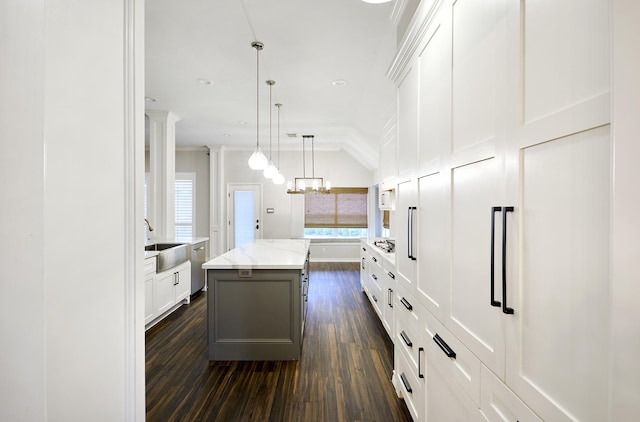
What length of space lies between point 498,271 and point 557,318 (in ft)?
0.73

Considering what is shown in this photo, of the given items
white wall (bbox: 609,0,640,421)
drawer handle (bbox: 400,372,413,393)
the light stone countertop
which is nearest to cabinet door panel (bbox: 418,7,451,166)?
white wall (bbox: 609,0,640,421)

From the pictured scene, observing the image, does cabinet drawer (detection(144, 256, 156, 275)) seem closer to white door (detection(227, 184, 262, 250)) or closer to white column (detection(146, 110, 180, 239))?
white column (detection(146, 110, 180, 239))

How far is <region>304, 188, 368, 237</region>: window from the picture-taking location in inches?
306

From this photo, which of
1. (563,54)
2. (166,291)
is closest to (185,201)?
(166,291)

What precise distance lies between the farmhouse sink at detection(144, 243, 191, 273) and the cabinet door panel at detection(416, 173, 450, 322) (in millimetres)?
3125

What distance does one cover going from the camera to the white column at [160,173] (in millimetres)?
4859

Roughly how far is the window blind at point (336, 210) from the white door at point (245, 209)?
118cm

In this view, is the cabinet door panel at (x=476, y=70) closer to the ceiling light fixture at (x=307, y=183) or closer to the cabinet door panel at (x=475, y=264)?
the cabinet door panel at (x=475, y=264)

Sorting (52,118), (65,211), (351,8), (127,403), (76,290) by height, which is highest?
(351,8)

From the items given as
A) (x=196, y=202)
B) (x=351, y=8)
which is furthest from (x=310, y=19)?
(x=196, y=202)

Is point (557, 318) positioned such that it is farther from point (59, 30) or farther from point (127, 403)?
point (59, 30)

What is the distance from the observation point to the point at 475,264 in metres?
1.13

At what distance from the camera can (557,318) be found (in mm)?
756

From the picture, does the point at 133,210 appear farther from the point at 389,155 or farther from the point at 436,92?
the point at 389,155
